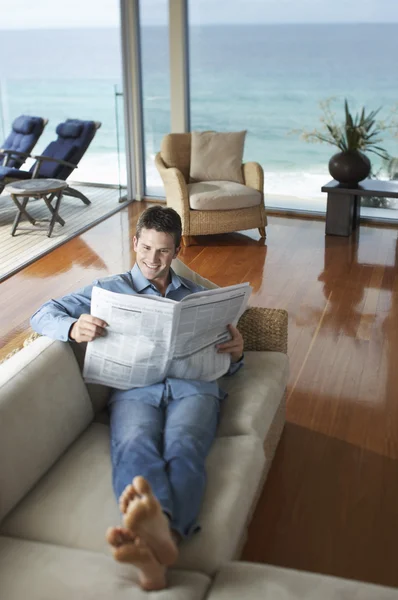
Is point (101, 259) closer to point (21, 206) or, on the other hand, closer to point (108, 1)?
point (21, 206)

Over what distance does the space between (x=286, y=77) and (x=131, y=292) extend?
416 cm

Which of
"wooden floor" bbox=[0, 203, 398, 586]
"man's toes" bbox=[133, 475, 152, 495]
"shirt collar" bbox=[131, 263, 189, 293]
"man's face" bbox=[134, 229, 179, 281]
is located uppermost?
"man's face" bbox=[134, 229, 179, 281]

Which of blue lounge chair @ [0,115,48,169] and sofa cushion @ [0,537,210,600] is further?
blue lounge chair @ [0,115,48,169]

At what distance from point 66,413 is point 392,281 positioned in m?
3.04

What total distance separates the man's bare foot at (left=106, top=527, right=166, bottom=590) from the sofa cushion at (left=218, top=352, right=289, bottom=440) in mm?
673

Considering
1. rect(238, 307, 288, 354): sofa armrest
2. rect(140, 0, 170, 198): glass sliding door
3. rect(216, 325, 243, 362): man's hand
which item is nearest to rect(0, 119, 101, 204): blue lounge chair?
rect(140, 0, 170, 198): glass sliding door

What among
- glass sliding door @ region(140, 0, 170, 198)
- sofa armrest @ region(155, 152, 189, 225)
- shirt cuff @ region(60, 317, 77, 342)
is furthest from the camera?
glass sliding door @ region(140, 0, 170, 198)

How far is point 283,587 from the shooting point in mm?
1611

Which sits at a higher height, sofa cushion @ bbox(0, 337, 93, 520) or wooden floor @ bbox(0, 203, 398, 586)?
sofa cushion @ bbox(0, 337, 93, 520)

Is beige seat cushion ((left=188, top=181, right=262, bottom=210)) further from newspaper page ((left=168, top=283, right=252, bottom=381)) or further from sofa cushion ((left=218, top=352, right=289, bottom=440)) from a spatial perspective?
newspaper page ((left=168, top=283, right=252, bottom=381))

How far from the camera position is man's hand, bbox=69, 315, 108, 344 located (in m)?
2.15

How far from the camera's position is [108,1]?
19.6 feet

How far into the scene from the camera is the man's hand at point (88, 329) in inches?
84.5

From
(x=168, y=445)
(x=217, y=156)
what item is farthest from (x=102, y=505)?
(x=217, y=156)
